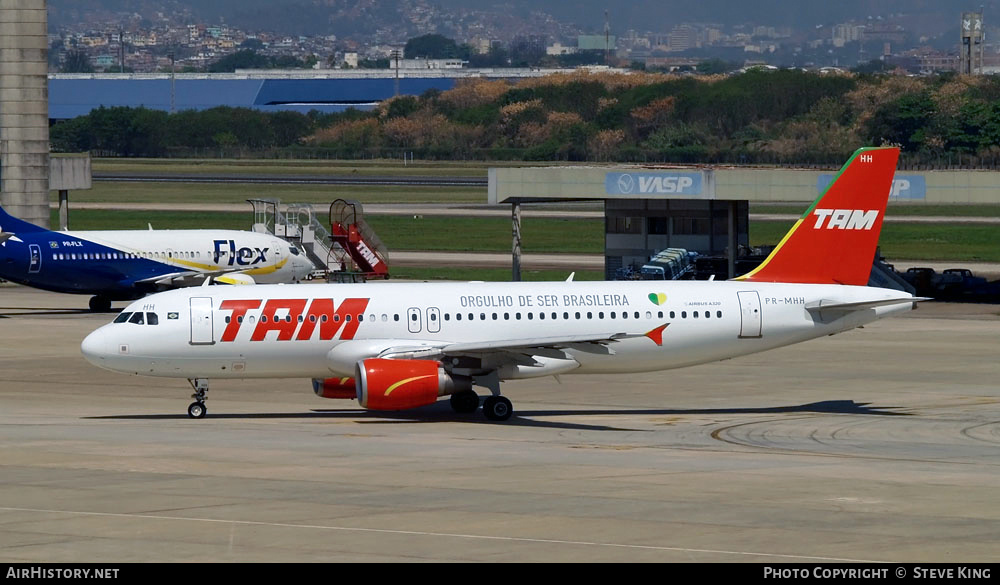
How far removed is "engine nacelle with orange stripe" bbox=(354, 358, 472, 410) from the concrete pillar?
53531mm

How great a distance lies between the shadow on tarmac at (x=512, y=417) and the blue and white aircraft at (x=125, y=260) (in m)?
28.4

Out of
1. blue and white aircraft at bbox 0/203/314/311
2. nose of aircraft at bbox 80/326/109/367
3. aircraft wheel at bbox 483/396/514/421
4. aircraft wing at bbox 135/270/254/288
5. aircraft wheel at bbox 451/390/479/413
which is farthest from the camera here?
aircraft wing at bbox 135/270/254/288

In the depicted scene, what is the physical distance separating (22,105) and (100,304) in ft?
62.5

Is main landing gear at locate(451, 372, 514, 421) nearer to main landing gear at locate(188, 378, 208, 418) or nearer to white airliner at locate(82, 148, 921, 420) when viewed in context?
white airliner at locate(82, 148, 921, 420)

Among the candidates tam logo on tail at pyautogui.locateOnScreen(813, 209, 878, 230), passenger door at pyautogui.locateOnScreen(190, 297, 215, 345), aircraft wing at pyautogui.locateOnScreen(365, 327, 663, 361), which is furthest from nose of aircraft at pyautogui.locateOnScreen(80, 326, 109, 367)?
tam logo on tail at pyautogui.locateOnScreen(813, 209, 878, 230)

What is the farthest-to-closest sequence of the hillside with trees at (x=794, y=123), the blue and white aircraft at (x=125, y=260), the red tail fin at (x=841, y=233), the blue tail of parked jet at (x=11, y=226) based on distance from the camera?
1. the hillside with trees at (x=794, y=123)
2. the blue tail of parked jet at (x=11, y=226)
3. the blue and white aircraft at (x=125, y=260)
4. the red tail fin at (x=841, y=233)

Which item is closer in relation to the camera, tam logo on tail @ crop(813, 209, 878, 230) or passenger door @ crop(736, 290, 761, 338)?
passenger door @ crop(736, 290, 761, 338)

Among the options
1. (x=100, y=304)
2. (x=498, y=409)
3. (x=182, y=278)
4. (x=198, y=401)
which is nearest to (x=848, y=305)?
(x=498, y=409)

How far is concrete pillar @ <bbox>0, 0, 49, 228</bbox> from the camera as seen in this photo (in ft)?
280

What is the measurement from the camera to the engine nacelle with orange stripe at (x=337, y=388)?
4019 centimetres

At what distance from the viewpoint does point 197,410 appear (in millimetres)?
40344

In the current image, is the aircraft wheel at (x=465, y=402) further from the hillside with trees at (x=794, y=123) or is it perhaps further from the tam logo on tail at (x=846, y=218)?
the hillside with trees at (x=794, y=123)

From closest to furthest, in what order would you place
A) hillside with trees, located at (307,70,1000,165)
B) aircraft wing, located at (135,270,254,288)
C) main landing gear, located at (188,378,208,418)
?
main landing gear, located at (188,378,208,418)
aircraft wing, located at (135,270,254,288)
hillside with trees, located at (307,70,1000,165)

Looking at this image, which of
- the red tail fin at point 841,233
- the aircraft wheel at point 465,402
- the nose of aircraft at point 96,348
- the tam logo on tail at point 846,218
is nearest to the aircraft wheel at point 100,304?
the nose of aircraft at point 96,348
